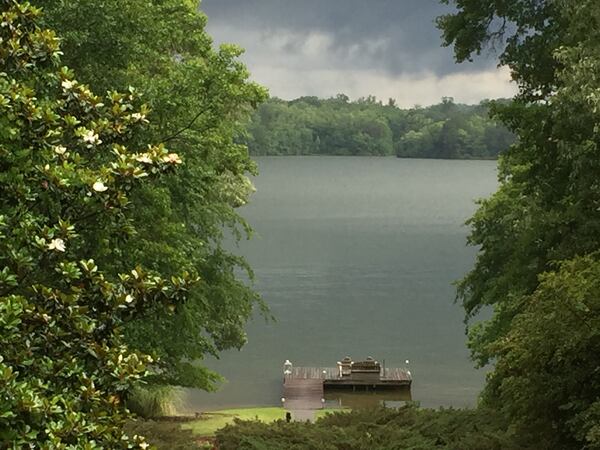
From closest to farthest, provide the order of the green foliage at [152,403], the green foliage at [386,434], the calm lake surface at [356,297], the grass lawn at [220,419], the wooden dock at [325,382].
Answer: the green foliage at [386,434] → the grass lawn at [220,419] → the green foliage at [152,403] → the wooden dock at [325,382] → the calm lake surface at [356,297]

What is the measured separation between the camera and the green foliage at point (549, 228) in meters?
11.0

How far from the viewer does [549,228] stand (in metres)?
16.2

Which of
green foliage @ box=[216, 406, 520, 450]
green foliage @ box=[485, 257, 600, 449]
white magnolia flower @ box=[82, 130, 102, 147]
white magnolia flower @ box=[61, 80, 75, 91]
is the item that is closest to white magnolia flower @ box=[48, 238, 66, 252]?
white magnolia flower @ box=[82, 130, 102, 147]

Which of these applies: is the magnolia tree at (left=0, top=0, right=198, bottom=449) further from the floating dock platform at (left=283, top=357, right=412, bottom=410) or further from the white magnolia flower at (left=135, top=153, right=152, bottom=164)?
the floating dock platform at (left=283, top=357, right=412, bottom=410)

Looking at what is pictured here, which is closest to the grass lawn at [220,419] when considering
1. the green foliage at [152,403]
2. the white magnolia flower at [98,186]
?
the green foliage at [152,403]

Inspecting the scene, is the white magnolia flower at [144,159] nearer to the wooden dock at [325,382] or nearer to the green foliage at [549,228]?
the green foliage at [549,228]

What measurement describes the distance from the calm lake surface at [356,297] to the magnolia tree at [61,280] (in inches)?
788

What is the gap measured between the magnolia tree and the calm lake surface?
2002 cm

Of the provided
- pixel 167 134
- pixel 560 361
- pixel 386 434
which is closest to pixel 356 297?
pixel 386 434

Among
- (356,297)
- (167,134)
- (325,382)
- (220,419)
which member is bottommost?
(325,382)

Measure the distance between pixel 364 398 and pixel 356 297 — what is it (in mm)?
23446

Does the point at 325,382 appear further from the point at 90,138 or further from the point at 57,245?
the point at 57,245

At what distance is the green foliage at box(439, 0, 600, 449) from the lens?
1104cm

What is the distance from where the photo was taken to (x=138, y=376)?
623 cm
